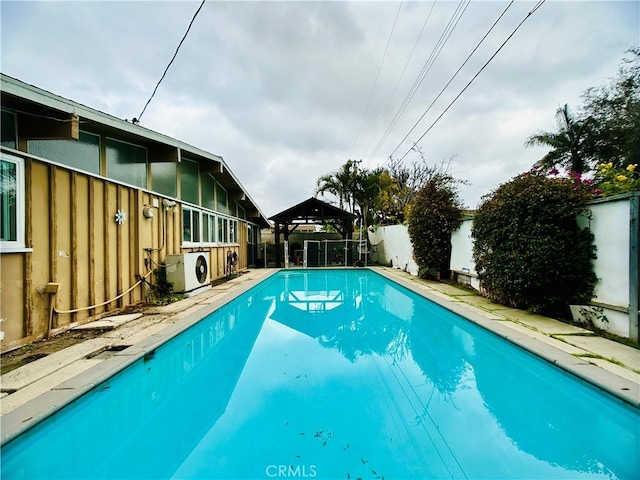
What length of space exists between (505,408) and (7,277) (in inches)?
224

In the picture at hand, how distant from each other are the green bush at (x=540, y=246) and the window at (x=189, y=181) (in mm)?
7862

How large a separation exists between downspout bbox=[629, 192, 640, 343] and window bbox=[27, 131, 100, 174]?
316 inches

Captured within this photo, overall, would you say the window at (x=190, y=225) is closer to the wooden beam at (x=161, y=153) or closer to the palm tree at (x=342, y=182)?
the wooden beam at (x=161, y=153)

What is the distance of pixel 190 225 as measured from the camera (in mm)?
8492

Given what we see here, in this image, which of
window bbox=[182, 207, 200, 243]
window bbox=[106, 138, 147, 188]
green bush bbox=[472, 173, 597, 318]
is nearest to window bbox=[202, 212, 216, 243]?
window bbox=[182, 207, 200, 243]

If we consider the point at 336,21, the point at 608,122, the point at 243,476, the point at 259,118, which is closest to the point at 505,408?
the point at 243,476

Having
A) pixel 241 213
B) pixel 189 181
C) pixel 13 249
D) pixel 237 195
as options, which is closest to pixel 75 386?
pixel 13 249

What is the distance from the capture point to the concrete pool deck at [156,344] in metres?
2.47

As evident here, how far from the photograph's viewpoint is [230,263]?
1146 cm

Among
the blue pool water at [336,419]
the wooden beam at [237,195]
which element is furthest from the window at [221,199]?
the blue pool water at [336,419]

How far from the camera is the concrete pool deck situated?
97.1 inches

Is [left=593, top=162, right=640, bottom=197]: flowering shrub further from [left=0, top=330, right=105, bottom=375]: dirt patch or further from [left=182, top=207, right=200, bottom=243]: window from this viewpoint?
[left=182, top=207, right=200, bottom=243]: window

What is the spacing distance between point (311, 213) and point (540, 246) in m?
11.8

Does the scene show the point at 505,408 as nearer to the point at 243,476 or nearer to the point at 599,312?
the point at 243,476
